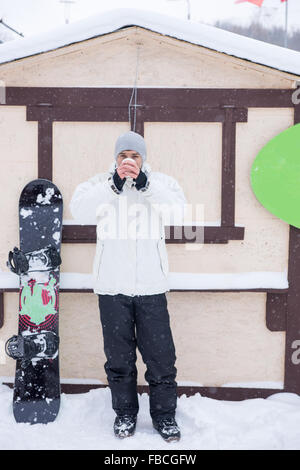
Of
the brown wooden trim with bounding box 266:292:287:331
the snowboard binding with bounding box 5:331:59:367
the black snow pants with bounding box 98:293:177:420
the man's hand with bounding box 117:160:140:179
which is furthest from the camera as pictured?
the brown wooden trim with bounding box 266:292:287:331

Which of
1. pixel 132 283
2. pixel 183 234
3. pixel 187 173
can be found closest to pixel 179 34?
pixel 187 173

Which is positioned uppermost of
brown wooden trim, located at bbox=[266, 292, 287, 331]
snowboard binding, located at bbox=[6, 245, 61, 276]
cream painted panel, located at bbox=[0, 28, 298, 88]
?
cream painted panel, located at bbox=[0, 28, 298, 88]

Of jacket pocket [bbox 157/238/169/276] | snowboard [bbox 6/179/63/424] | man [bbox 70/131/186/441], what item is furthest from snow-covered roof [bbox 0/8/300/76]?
jacket pocket [bbox 157/238/169/276]

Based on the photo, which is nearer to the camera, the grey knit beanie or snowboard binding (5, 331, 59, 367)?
the grey knit beanie

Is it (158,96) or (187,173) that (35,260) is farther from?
(158,96)

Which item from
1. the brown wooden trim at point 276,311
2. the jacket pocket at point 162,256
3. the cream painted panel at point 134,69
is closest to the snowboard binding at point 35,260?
the jacket pocket at point 162,256

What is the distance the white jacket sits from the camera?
2.92m

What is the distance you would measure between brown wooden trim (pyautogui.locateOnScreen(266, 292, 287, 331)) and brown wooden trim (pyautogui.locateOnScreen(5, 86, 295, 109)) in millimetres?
1692

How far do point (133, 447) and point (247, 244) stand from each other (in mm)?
1899

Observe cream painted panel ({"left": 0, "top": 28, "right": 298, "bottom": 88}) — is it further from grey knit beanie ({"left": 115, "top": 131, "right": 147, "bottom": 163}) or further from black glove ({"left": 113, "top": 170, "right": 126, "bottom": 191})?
black glove ({"left": 113, "top": 170, "right": 126, "bottom": 191})

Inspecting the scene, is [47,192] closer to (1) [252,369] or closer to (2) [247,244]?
(2) [247,244]

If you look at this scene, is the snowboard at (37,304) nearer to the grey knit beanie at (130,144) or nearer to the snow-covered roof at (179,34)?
the grey knit beanie at (130,144)

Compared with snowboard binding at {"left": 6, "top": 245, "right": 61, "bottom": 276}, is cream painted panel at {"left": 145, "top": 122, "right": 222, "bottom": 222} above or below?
above

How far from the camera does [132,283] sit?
2.93 meters
